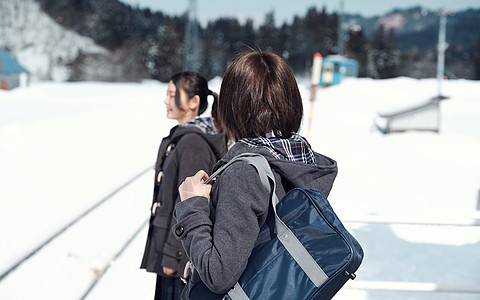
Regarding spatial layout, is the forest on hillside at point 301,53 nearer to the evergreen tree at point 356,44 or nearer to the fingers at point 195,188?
the evergreen tree at point 356,44

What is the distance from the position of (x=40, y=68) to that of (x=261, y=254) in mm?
103818

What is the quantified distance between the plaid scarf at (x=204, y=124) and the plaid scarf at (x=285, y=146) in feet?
3.37

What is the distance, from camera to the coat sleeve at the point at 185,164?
8.05 feet

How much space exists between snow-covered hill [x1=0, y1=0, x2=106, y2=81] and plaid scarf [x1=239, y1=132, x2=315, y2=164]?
102302 mm

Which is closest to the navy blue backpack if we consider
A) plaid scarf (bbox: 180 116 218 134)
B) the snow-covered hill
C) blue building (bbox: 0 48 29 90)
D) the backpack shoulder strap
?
the backpack shoulder strap

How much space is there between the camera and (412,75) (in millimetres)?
82000

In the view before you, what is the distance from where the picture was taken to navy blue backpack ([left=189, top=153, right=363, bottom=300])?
4.58ft

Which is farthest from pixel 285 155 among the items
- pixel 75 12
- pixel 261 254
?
pixel 75 12

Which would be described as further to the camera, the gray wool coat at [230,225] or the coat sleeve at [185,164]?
the coat sleeve at [185,164]

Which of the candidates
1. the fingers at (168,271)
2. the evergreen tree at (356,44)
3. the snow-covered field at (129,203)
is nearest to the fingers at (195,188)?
the fingers at (168,271)

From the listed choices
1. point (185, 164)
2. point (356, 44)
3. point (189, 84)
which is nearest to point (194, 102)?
point (189, 84)

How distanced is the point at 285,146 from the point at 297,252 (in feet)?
1.17

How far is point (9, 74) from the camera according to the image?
50.7 meters

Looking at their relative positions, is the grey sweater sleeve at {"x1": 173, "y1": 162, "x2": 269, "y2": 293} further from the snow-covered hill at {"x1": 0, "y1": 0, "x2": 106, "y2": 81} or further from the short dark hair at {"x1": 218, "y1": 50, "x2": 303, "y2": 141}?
the snow-covered hill at {"x1": 0, "y1": 0, "x2": 106, "y2": 81}
